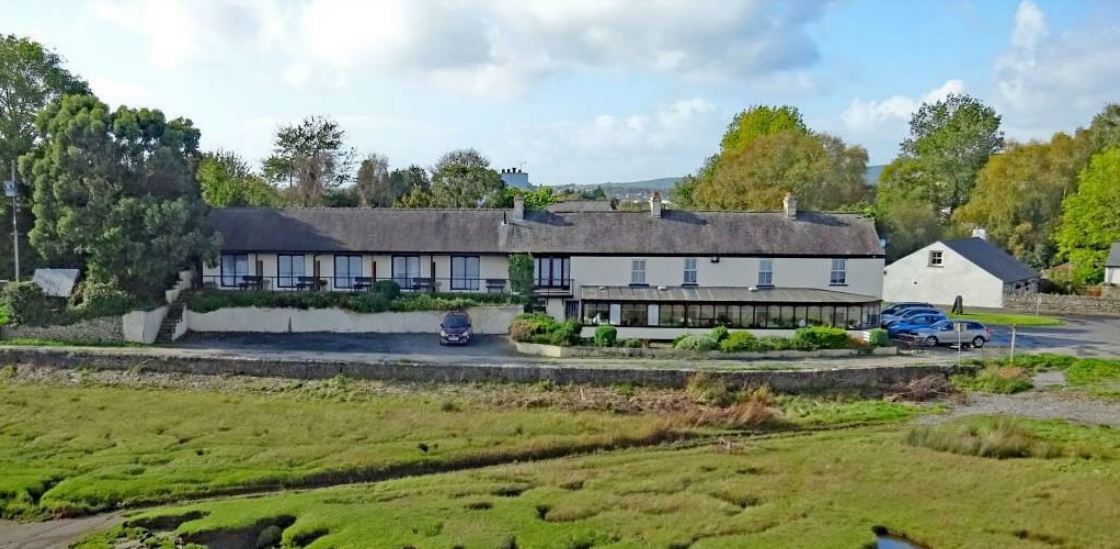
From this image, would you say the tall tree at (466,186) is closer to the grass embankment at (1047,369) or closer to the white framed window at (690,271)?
the white framed window at (690,271)

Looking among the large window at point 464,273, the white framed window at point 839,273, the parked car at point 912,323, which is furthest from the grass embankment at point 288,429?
the white framed window at point 839,273

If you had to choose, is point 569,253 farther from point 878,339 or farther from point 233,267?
point 233,267

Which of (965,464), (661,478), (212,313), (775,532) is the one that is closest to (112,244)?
(212,313)

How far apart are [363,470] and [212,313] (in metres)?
19.2

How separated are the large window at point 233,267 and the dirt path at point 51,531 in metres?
23.8

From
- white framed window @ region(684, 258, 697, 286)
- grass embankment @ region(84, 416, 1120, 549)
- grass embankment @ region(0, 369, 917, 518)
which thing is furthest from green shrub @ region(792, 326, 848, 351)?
grass embankment @ region(84, 416, 1120, 549)

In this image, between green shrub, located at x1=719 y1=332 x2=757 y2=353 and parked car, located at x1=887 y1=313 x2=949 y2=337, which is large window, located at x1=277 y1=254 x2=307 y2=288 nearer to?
green shrub, located at x1=719 y1=332 x2=757 y2=353

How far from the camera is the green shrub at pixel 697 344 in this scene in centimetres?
3462

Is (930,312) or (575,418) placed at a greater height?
(930,312)

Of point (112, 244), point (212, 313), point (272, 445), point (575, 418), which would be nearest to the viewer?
point (272, 445)

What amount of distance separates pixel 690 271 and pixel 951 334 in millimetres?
12743

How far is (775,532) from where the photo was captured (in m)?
18.8

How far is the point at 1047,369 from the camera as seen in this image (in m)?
34.0

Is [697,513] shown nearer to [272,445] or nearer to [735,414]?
[735,414]
